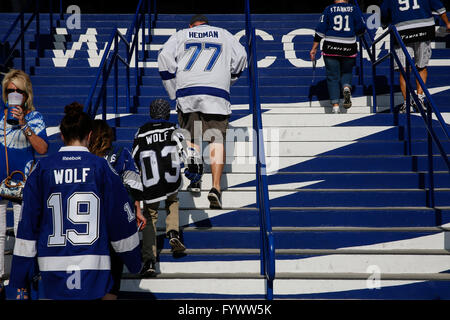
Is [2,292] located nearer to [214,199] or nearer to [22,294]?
[22,294]

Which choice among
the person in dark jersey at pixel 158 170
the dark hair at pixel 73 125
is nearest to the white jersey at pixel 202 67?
the person in dark jersey at pixel 158 170

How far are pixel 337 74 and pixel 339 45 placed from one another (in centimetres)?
40

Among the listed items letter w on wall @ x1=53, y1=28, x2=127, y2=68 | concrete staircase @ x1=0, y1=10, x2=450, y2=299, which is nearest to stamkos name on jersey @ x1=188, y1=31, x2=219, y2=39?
concrete staircase @ x1=0, y1=10, x2=450, y2=299

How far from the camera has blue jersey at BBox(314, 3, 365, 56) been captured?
22.9ft

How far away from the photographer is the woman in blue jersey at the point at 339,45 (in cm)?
682

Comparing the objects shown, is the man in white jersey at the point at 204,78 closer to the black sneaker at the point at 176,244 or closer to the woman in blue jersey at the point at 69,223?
the black sneaker at the point at 176,244

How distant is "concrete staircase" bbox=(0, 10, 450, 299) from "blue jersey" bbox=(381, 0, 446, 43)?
34.1 inches

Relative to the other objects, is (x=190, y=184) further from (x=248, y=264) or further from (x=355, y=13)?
(x=355, y=13)

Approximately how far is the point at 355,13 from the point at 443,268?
4.12 m

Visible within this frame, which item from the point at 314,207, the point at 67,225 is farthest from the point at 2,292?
the point at 314,207

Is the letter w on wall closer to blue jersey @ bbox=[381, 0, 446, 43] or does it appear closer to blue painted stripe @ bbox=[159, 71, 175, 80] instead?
blue painted stripe @ bbox=[159, 71, 175, 80]

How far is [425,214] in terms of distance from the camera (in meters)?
4.79

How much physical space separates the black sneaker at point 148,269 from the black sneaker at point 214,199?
0.85 m

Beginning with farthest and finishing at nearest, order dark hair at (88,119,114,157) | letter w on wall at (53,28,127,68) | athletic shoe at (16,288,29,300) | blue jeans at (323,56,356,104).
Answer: letter w on wall at (53,28,127,68) < blue jeans at (323,56,356,104) < athletic shoe at (16,288,29,300) < dark hair at (88,119,114,157)
